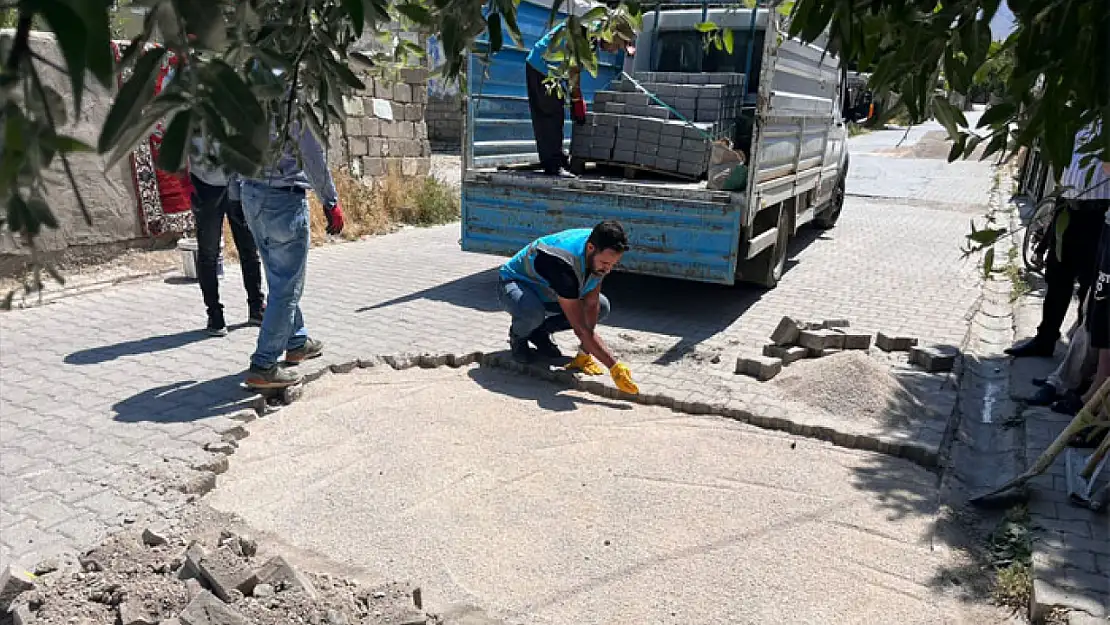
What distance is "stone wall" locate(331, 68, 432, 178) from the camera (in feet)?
35.5

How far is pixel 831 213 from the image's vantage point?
461 inches

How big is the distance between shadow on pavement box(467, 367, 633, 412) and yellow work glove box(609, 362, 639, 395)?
3.9 inches

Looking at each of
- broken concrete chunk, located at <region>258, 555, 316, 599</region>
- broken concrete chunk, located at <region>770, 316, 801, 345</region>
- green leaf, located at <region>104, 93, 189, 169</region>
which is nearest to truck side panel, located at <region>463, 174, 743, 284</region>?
broken concrete chunk, located at <region>770, 316, 801, 345</region>

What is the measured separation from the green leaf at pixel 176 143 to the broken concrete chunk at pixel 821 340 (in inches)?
204

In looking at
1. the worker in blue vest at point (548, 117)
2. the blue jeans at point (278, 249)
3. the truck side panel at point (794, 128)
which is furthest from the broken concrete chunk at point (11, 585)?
the worker in blue vest at point (548, 117)

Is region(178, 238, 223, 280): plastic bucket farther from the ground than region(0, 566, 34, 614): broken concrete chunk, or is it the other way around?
region(178, 238, 223, 280): plastic bucket

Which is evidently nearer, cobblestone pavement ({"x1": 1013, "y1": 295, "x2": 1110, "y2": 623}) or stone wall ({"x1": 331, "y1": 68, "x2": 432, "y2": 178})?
cobblestone pavement ({"x1": 1013, "y1": 295, "x2": 1110, "y2": 623})

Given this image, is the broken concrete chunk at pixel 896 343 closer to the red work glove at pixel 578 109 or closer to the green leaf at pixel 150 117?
the red work glove at pixel 578 109

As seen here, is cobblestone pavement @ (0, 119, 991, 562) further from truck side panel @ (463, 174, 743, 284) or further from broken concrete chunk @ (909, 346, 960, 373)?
broken concrete chunk @ (909, 346, 960, 373)

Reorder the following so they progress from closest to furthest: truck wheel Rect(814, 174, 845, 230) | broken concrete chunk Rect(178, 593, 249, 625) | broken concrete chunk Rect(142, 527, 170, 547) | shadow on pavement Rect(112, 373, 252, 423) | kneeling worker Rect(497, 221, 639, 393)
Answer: broken concrete chunk Rect(178, 593, 249, 625) → broken concrete chunk Rect(142, 527, 170, 547) → shadow on pavement Rect(112, 373, 252, 423) → kneeling worker Rect(497, 221, 639, 393) → truck wheel Rect(814, 174, 845, 230)

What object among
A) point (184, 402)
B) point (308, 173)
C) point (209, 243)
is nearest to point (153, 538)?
point (184, 402)

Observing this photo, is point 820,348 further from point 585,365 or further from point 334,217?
point 334,217

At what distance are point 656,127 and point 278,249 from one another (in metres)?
4.01

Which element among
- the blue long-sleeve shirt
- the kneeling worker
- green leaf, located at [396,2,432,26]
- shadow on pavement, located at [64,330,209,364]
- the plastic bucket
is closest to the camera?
green leaf, located at [396,2,432,26]
